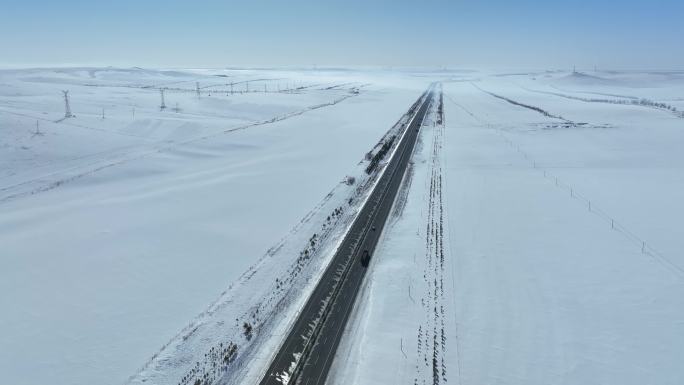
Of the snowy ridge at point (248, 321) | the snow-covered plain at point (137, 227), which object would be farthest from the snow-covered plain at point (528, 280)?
the snow-covered plain at point (137, 227)

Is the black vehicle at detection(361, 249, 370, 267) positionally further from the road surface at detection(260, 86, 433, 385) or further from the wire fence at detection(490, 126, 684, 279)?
the wire fence at detection(490, 126, 684, 279)

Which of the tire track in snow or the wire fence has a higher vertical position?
the wire fence

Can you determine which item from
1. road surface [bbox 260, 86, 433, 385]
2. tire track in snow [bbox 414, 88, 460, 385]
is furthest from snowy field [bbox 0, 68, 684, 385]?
road surface [bbox 260, 86, 433, 385]

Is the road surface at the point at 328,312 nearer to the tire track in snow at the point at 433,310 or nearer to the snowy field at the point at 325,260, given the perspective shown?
the snowy field at the point at 325,260

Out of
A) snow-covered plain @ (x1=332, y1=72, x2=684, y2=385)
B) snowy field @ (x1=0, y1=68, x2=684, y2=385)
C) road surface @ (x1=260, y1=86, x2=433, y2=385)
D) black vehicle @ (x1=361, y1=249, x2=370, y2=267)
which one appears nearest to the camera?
road surface @ (x1=260, y1=86, x2=433, y2=385)

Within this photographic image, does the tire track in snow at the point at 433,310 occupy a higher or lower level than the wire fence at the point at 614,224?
lower
